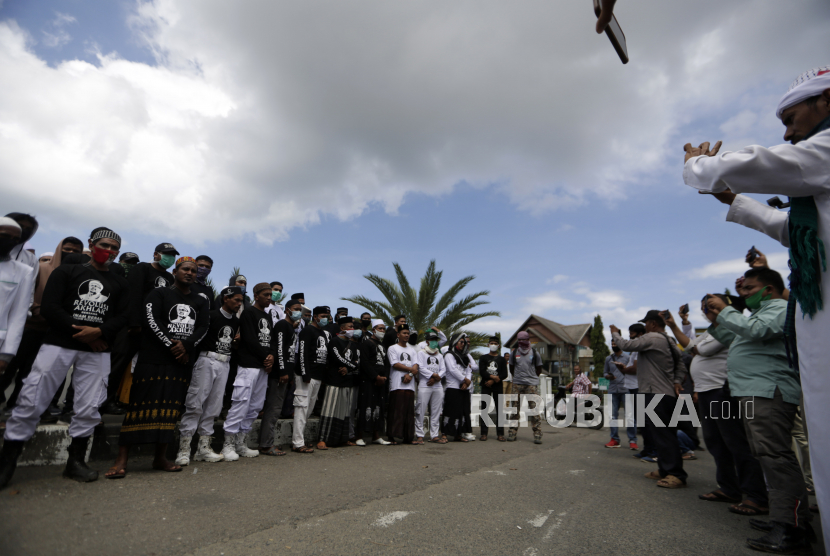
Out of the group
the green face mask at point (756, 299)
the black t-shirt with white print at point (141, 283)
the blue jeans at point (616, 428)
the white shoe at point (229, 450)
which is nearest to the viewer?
the green face mask at point (756, 299)

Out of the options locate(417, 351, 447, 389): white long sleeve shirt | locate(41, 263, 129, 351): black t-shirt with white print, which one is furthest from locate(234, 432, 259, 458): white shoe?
locate(417, 351, 447, 389): white long sleeve shirt

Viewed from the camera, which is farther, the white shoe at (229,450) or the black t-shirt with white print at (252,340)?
the black t-shirt with white print at (252,340)

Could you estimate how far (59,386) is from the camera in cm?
389

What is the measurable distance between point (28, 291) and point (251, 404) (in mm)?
2761

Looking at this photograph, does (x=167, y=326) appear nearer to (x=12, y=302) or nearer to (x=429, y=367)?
(x=12, y=302)

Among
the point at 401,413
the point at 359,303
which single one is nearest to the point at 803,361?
the point at 401,413

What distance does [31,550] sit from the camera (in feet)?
7.72

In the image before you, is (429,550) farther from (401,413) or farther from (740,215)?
(401,413)

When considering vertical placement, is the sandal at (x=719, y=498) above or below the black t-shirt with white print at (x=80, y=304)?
below

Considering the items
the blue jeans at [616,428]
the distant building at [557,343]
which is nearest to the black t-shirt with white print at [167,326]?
the blue jeans at [616,428]

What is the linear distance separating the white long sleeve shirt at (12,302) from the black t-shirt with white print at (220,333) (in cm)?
167

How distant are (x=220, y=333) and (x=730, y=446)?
18.0ft

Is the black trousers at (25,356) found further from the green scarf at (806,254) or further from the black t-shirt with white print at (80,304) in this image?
the green scarf at (806,254)

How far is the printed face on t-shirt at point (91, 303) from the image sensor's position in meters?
3.88
